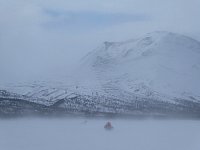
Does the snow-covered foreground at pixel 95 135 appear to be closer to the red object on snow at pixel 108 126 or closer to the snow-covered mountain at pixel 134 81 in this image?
the red object on snow at pixel 108 126

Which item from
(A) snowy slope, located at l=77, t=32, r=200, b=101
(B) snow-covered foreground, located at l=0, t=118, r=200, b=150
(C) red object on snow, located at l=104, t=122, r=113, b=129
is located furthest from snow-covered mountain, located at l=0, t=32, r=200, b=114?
(C) red object on snow, located at l=104, t=122, r=113, b=129

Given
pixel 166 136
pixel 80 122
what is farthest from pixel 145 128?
pixel 80 122

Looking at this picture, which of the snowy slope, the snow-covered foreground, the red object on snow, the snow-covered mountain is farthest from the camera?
the snowy slope

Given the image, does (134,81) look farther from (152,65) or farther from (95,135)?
(95,135)

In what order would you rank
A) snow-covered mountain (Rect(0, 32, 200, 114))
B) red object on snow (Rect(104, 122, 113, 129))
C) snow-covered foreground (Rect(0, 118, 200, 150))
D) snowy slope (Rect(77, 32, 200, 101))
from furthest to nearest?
snowy slope (Rect(77, 32, 200, 101))
snow-covered mountain (Rect(0, 32, 200, 114))
red object on snow (Rect(104, 122, 113, 129))
snow-covered foreground (Rect(0, 118, 200, 150))

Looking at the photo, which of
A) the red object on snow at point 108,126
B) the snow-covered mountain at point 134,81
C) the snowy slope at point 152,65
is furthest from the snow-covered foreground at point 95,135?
the snowy slope at point 152,65

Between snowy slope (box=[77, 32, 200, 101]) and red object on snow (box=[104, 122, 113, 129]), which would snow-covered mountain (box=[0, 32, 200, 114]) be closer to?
snowy slope (box=[77, 32, 200, 101])
